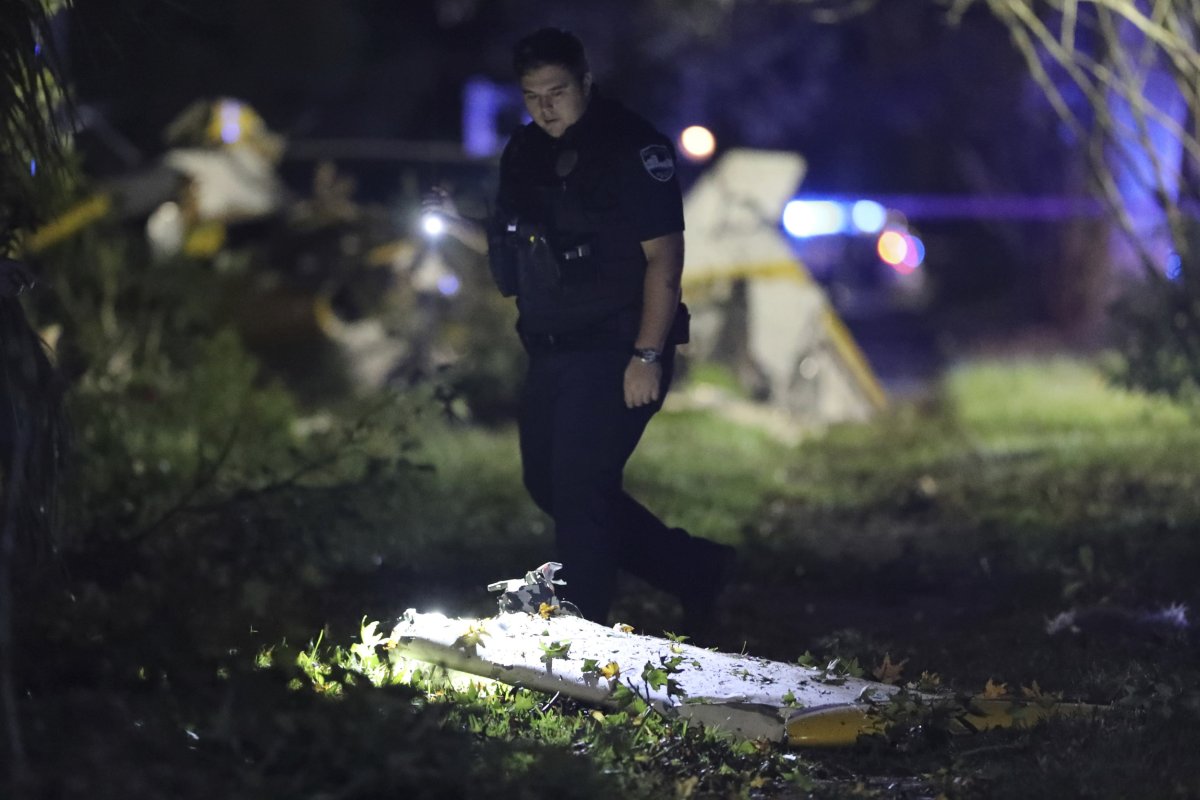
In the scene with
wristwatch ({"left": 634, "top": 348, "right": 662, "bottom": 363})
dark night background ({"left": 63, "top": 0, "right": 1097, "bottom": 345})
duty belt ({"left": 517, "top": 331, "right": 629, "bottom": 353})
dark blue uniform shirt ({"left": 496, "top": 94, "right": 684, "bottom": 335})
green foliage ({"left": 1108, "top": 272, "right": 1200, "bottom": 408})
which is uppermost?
dark night background ({"left": 63, "top": 0, "right": 1097, "bottom": 345})

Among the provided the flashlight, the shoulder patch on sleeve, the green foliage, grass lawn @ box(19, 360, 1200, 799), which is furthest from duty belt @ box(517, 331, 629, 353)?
the green foliage

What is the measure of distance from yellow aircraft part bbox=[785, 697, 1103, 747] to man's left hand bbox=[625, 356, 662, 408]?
1116 mm

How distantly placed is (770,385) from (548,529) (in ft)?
17.7

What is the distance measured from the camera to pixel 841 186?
3219cm

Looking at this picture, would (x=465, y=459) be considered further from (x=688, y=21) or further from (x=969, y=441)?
(x=688, y=21)

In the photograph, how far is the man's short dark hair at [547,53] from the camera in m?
4.59

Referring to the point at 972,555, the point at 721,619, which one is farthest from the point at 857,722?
the point at 972,555

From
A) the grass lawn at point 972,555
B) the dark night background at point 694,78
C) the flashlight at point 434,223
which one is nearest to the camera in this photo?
the grass lawn at point 972,555

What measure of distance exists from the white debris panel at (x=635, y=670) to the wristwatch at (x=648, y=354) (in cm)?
78

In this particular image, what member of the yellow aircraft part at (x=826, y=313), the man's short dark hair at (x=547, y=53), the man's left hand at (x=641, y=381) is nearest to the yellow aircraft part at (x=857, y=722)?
the man's left hand at (x=641, y=381)

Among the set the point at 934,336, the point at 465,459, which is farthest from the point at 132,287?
the point at 934,336

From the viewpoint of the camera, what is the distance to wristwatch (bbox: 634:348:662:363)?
15.1ft

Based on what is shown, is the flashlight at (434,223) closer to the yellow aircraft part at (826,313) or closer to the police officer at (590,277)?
the police officer at (590,277)

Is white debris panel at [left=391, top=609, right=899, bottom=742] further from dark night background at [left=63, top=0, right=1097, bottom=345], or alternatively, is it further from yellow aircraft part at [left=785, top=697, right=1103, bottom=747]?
dark night background at [left=63, top=0, right=1097, bottom=345]
